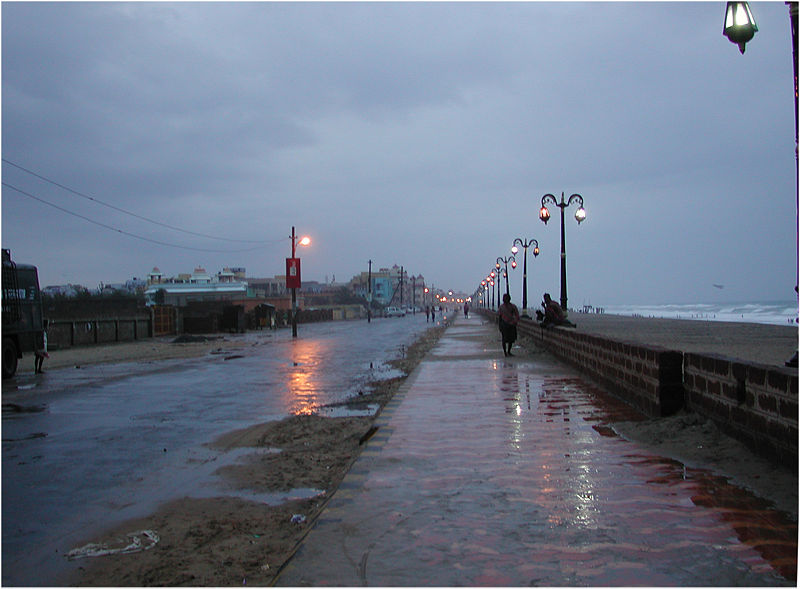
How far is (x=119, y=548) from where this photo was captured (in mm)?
4895

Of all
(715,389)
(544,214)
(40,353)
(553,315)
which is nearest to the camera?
(715,389)

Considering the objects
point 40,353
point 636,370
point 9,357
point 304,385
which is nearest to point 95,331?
point 40,353

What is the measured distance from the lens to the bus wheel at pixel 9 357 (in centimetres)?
1767

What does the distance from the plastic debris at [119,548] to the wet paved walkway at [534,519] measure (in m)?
1.35

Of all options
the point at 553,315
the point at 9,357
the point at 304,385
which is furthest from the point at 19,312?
the point at 553,315

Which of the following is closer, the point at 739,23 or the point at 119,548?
the point at 119,548

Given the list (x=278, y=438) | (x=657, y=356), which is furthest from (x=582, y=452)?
(x=278, y=438)

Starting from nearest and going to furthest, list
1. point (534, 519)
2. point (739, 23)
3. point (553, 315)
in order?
point (534, 519), point (739, 23), point (553, 315)

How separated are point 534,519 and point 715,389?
11.2ft

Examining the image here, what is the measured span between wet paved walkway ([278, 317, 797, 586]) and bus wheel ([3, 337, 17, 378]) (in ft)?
45.1

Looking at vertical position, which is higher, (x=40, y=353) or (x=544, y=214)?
(x=544, y=214)

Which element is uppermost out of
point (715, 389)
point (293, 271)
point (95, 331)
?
point (293, 271)

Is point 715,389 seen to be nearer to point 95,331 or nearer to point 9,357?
point 9,357

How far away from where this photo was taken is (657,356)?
852 centimetres
